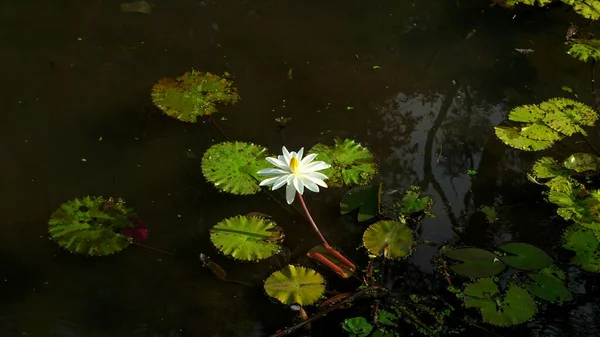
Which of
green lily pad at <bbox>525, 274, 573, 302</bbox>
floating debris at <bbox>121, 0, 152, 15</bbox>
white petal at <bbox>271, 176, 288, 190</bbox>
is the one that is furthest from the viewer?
floating debris at <bbox>121, 0, 152, 15</bbox>

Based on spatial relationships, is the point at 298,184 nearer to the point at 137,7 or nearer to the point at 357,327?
the point at 357,327

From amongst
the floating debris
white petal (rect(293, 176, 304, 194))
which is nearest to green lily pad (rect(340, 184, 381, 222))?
white petal (rect(293, 176, 304, 194))

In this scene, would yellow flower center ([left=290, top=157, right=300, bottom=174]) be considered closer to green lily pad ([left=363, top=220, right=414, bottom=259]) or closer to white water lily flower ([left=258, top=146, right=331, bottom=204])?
white water lily flower ([left=258, top=146, right=331, bottom=204])

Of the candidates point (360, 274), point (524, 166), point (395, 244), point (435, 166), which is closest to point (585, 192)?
point (524, 166)

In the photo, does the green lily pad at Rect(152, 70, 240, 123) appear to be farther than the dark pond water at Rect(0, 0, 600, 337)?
Yes

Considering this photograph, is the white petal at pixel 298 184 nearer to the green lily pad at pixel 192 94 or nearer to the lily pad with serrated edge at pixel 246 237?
the lily pad with serrated edge at pixel 246 237

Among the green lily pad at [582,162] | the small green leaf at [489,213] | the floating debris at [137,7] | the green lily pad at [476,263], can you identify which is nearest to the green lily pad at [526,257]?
the green lily pad at [476,263]

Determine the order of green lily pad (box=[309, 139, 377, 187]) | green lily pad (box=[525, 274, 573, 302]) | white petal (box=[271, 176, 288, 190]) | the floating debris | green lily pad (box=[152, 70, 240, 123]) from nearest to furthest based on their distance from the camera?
white petal (box=[271, 176, 288, 190])
green lily pad (box=[525, 274, 573, 302])
green lily pad (box=[309, 139, 377, 187])
green lily pad (box=[152, 70, 240, 123])
the floating debris

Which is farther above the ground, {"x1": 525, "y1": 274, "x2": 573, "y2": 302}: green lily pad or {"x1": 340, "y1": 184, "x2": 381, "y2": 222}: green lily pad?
{"x1": 525, "y1": 274, "x2": 573, "y2": 302}: green lily pad

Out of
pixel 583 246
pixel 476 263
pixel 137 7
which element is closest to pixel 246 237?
pixel 476 263
